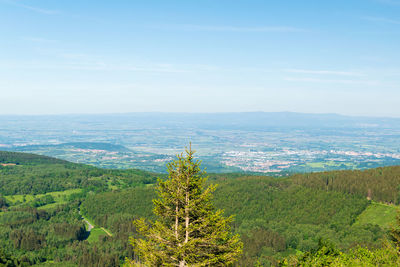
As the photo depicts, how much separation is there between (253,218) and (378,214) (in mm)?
54084

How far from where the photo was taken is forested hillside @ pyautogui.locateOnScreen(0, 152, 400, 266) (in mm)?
119000

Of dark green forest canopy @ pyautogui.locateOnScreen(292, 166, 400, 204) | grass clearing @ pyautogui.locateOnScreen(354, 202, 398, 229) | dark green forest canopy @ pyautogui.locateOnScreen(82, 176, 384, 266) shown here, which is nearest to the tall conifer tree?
dark green forest canopy @ pyautogui.locateOnScreen(82, 176, 384, 266)

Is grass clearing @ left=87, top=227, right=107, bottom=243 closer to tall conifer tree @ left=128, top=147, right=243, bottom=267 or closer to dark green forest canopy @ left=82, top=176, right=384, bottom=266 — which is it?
dark green forest canopy @ left=82, top=176, right=384, bottom=266

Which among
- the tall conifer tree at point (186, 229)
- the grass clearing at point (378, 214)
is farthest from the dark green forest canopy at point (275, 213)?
the tall conifer tree at point (186, 229)

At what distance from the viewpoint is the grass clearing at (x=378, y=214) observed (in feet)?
391

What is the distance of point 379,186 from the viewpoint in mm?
140375

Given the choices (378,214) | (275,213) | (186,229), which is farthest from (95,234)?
(186,229)

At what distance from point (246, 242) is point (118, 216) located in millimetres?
74842

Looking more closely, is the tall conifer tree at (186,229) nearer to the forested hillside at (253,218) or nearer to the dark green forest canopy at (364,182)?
the forested hillside at (253,218)

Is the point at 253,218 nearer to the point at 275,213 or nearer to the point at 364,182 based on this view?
A: the point at 275,213

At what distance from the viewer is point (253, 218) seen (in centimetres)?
15700

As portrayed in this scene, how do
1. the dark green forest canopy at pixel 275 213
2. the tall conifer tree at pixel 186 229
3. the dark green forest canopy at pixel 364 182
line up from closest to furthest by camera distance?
the tall conifer tree at pixel 186 229 → the dark green forest canopy at pixel 275 213 → the dark green forest canopy at pixel 364 182

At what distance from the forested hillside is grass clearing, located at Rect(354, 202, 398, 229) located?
A: 341 mm

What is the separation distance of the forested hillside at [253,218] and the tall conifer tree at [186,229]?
77.6 meters
